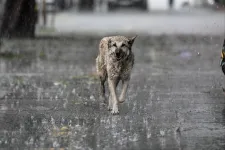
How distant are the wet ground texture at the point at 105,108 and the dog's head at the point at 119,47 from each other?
0.82 metres

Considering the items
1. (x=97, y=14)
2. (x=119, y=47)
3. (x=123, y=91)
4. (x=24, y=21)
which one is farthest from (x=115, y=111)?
(x=97, y=14)

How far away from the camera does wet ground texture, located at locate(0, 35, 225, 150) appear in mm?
8266

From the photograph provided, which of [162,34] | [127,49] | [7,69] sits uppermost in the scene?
[127,49]

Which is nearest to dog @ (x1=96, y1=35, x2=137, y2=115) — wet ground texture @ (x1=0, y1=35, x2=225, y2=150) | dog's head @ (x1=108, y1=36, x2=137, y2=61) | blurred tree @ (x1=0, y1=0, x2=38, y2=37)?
dog's head @ (x1=108, y1=36, x2=137, y2=61)

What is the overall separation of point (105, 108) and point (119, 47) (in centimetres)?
128

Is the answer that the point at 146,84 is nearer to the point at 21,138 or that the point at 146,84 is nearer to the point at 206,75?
the point at 206,75

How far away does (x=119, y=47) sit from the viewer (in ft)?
32.3

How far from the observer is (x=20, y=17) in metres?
27.1

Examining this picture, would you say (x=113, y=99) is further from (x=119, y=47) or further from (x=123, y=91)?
(x=119, y=47)

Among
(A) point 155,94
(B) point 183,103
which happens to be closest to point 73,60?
(A) point 155,94

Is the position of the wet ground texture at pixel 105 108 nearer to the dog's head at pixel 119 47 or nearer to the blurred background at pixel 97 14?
the dog's head at pixel 119 47

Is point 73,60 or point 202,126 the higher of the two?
point 202,126

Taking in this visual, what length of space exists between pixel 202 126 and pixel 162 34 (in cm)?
2065

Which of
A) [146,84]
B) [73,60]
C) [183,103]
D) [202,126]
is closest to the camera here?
[202,126]
